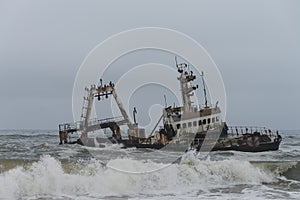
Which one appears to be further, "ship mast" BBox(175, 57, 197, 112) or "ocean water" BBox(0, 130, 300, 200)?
"ship mast" BBox(175, 57, 197, 112)

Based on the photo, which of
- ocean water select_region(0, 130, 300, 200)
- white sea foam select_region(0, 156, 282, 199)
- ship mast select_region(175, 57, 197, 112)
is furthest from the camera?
ship mast select_region(175, 57, 197, 112)

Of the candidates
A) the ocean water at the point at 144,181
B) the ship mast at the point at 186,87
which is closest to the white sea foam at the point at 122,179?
the ocean water at the point at 144,181

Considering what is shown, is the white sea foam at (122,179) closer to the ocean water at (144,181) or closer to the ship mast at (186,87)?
the ocean water at (144,181)

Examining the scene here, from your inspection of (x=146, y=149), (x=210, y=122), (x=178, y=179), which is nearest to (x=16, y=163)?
(x=178, y=179)

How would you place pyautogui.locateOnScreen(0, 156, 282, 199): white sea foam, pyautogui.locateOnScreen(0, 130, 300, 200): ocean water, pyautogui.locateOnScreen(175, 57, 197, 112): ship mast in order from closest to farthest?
pyautogui.locateOnScreen(0, 130, 300, 200): ocean water → pyautogui.locateOnScreen(0, 156, 282, 199): white sea foam → pyautogui.locateOnScreen(175, 57, 197, 112): ship mast

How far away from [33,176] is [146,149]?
729 inches

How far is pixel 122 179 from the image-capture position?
47.4ft

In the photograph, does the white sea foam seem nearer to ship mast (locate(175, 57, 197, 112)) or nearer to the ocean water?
the ocean water

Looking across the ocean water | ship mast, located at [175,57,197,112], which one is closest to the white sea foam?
the ocean water

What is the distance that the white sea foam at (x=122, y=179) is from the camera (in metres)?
13.2

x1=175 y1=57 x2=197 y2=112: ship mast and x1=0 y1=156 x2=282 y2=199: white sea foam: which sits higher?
x1=175 y1=57 x2=197 y2=112: ship mast

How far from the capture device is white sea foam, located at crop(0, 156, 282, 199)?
43.4 ft

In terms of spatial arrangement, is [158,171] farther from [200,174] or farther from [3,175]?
[3,175]

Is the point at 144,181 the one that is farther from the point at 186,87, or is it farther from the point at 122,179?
the point at 186,87
